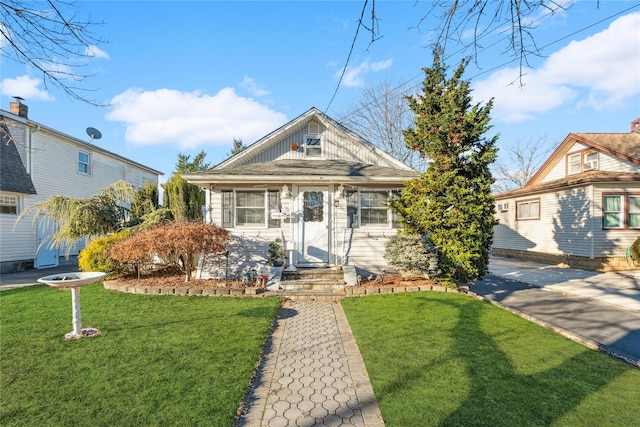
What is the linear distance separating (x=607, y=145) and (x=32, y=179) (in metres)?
26.0

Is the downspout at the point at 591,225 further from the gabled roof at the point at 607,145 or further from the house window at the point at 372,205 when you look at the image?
the house window at the point at 372,205

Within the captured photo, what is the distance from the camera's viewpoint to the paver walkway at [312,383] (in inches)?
114

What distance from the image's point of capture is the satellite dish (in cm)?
1742

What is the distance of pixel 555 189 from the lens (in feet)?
45.4

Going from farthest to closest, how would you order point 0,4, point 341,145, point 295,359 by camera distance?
point 341,145
point 295,359
point 0,4

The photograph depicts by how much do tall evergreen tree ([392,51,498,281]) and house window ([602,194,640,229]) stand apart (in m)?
8.22

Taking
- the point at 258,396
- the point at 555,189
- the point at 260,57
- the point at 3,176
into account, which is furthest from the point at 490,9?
the point at 3,176

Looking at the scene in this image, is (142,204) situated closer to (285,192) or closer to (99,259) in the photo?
(99,259)

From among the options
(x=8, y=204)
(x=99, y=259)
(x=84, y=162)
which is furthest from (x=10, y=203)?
(x=99, y=259)

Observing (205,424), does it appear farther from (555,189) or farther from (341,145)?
(555,189)

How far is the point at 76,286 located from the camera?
4.65 meters

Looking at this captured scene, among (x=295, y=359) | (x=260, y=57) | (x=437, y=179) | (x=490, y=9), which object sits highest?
(x=260, y=57)

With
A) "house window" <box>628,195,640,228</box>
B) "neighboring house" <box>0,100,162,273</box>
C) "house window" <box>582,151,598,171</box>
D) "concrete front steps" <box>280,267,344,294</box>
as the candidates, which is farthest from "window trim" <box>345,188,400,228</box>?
"neighboring house" <box>0,100,162,273</box>

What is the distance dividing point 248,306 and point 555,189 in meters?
14.7
